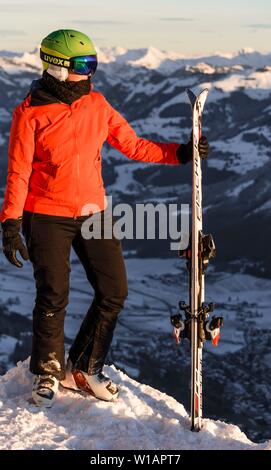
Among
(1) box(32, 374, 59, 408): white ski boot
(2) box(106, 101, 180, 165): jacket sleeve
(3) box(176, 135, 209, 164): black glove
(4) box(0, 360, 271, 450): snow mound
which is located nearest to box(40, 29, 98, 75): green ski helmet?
(2) box(106, 101, 180, 165): jacket sleeve

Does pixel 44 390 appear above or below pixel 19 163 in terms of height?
below

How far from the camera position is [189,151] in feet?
23.1

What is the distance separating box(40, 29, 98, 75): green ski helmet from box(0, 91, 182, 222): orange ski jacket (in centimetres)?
30

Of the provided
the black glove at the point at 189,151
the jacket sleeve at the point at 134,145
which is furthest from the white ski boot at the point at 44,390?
the black glove at the point at 189,151

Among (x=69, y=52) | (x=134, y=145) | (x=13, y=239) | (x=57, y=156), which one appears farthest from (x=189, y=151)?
(x=13, y=239)

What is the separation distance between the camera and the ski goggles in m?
6.47

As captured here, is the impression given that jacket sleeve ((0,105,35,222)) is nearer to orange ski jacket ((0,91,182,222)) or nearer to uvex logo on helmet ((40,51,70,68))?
orange ski jacket ((0,91,182,222))

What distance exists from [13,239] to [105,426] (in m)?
1.96

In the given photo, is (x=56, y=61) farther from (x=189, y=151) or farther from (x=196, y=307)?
(x=196, y=307)

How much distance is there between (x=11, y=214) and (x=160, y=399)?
8.74ft

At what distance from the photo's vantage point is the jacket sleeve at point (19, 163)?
6.26 meters
